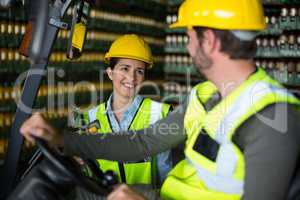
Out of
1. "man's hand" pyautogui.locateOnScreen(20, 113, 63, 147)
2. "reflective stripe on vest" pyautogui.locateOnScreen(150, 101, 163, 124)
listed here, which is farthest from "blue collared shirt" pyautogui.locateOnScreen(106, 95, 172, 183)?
"man's hand" pyautogui.locateOnScreen(20, 113, 63, 147)

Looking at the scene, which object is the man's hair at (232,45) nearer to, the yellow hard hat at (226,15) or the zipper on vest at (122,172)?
the yellow hard hat at (226,15)

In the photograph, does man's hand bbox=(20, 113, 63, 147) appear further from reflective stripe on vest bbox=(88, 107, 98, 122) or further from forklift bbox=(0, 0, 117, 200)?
reflective stripe on vest bbox=(88, 107, 98, 122)

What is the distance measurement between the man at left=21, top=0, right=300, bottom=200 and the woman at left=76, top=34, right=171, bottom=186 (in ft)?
3.46

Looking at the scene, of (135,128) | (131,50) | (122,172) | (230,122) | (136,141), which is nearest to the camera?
(230,122)

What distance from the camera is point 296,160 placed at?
1626 millimetres

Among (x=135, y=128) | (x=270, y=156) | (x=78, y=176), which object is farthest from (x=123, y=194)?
(x=135, y=128)

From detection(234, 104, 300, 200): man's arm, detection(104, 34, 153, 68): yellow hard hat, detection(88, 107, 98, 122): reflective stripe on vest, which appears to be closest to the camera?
detection(234, 104, 300, 200): man's arm

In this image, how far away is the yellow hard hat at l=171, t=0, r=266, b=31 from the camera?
5.80 feet

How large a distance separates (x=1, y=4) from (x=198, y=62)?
78 cm

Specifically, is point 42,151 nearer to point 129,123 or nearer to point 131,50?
point 129,123

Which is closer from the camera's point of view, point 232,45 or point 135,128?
point 232,45

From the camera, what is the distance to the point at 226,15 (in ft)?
5.82

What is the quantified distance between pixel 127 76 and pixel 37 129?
1480mm

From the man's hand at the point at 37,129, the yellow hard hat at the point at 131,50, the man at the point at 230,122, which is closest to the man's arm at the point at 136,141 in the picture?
the man at the point at 230,122
